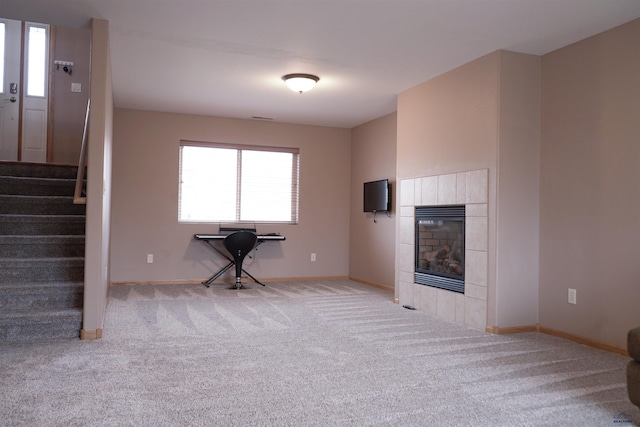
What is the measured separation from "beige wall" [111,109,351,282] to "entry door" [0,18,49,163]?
39.6 inches

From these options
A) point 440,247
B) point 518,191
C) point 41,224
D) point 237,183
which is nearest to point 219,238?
point 237,183

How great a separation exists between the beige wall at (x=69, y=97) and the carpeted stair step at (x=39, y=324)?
11.1ft

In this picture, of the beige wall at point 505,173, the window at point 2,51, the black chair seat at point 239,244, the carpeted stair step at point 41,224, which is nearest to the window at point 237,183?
the black chair seat at point 239,244

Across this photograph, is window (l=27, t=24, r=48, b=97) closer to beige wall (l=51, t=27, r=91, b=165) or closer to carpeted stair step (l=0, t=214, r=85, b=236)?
beige wall (l=51, t=27, r=91, b=165)

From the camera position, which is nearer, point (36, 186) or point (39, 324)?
point (39, 324)

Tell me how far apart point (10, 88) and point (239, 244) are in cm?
362

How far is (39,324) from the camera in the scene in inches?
141

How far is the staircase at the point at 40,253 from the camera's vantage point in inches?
143

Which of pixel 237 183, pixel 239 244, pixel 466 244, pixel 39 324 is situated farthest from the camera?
pixel 237 183

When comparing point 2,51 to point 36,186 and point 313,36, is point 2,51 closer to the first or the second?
point 36,186

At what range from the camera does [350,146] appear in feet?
25.6

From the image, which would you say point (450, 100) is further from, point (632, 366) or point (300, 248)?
point (300, 248)

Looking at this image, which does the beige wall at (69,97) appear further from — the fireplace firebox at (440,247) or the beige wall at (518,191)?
the beige wall at (518,191)

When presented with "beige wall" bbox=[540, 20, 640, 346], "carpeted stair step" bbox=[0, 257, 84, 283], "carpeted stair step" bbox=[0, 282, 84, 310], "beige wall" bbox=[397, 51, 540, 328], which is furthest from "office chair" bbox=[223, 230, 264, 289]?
"beige wall" bbox=[540, 20, 640, 346]
